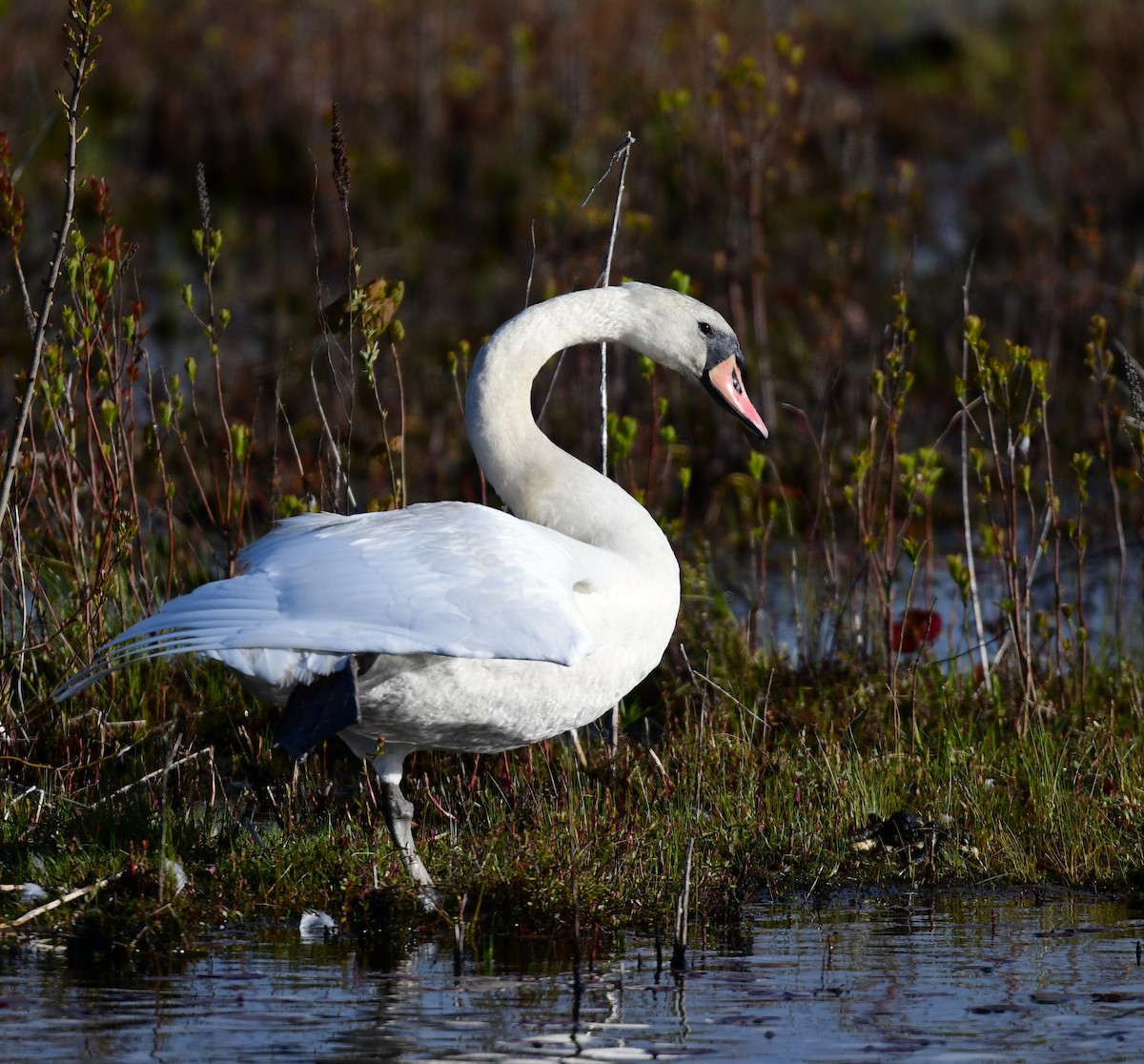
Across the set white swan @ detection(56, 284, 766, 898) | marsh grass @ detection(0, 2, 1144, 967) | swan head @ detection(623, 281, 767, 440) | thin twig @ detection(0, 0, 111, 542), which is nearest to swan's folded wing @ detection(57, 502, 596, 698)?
white swan @ detection(56, 284, 766, 898)

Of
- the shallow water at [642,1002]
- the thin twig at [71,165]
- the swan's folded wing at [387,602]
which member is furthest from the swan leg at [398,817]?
the thin twig at [71,165]

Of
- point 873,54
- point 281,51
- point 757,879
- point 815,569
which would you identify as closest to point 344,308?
point 757,879

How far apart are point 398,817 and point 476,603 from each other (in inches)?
31.7

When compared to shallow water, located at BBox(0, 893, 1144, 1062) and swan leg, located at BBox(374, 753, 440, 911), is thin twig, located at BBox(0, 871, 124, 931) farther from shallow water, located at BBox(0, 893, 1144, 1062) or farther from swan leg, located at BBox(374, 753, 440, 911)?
swan leg, located at BBox(374, 753, 440, 911)

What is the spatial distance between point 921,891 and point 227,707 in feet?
7.15

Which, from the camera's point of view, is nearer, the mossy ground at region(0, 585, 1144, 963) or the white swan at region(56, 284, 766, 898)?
the white swan at region(56, 284, 766, 898)

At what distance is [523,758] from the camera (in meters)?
5.62

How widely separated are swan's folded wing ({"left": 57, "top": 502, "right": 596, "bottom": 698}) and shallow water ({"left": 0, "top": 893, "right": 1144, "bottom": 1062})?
2.27ft

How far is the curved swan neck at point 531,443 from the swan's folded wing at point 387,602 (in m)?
0.40

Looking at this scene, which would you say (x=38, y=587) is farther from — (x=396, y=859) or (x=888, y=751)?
(x=888, y=751)

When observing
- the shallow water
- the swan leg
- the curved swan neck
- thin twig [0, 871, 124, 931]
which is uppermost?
the curved swan neck

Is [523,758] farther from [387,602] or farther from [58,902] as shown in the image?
[58,902]

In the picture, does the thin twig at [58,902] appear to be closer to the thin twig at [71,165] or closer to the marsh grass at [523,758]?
the marsh grass at [523,758]

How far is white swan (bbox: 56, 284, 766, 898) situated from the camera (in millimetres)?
4086
